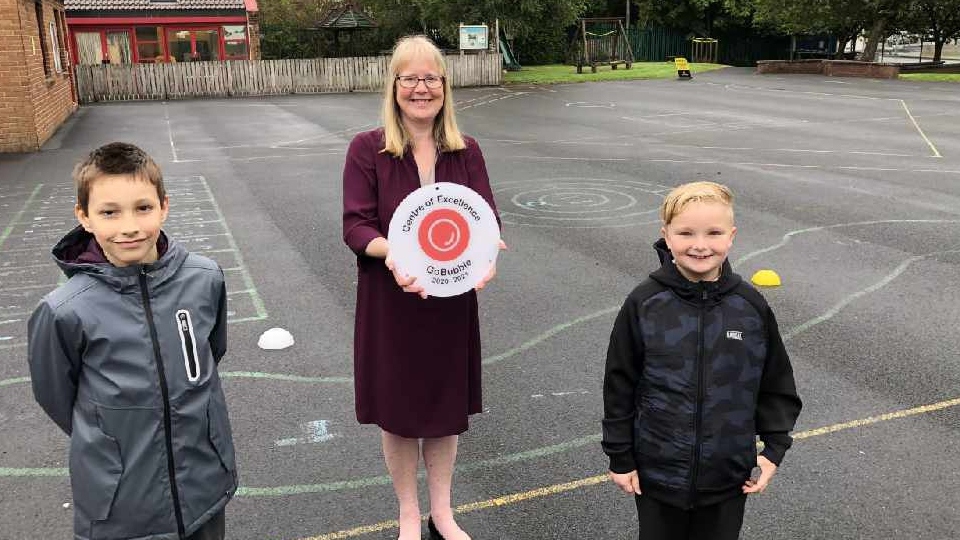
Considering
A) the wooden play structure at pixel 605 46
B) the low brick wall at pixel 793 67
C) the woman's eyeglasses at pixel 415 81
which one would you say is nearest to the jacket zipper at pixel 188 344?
the woman's eyeglasses at pixel 415 81

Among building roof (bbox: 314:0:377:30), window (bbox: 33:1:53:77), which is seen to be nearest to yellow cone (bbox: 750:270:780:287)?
window (bbox: 33:1:53:77)

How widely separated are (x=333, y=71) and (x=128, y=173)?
3379cm

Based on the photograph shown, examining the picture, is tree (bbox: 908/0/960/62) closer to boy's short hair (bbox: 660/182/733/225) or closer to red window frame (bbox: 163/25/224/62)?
red window frame (bbox: 163/25/224/62)

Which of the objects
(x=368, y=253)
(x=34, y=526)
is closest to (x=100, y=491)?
(x=368, y=253)

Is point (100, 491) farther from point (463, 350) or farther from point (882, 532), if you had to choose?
point (882, 532)

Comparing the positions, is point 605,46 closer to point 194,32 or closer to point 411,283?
point 194,32

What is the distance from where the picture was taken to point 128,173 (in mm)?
2520

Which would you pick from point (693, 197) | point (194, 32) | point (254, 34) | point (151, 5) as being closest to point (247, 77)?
point (254, 34)

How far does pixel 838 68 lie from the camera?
36.8 meters

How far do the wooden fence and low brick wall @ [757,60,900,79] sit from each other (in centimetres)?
1455

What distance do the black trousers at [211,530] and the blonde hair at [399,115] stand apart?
4.91ft

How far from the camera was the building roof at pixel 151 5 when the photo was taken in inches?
1375

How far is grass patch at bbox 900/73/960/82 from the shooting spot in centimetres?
3200

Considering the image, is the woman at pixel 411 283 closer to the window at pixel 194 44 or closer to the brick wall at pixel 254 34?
the brick wall at pixel 254 34
